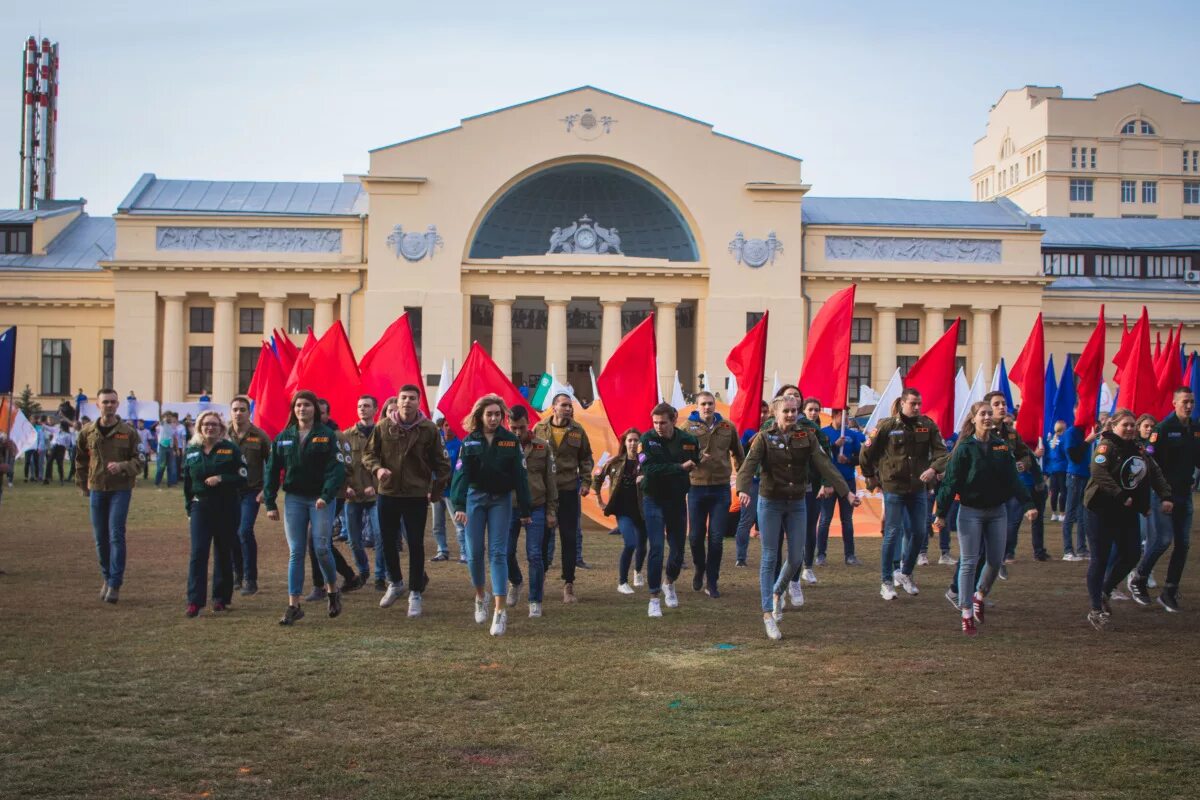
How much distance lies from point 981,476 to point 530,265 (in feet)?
138

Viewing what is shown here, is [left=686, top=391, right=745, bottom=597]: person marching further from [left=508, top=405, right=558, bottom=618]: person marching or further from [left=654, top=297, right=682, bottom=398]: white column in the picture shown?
[left=654, top=297, right=682, bottom=398]: white column

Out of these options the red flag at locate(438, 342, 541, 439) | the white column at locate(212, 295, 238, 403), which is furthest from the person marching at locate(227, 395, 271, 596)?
the white column at locate(212, 295, 238, 403)

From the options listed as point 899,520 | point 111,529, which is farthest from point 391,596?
point 899,520

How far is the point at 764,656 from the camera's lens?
363 inches

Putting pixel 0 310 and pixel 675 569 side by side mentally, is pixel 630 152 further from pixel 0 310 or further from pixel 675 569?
pixel 675 569

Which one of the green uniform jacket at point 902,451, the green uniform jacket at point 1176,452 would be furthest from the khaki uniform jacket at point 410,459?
the green uniform jacket at point 1176,452

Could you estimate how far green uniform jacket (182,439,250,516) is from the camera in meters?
11.0

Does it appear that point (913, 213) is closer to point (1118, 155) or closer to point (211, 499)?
point (1118, 155)

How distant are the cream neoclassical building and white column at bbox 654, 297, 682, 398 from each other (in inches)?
3.8

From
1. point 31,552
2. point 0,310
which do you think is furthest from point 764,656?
point 0,310

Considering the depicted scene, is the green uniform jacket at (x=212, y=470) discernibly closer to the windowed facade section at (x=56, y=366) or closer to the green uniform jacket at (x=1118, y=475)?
the green uniform jacket at (x=1118, y=475)

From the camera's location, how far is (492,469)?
33.1ft

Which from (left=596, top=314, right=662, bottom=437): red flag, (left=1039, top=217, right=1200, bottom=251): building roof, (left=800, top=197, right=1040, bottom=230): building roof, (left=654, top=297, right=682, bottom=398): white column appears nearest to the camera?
(left=596, top=314, right=662, bottom=437): red flag

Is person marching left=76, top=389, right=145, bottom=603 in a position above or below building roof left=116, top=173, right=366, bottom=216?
below
